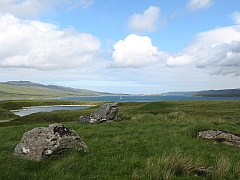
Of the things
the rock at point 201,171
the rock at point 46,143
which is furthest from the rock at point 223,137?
the rock at point 46,143

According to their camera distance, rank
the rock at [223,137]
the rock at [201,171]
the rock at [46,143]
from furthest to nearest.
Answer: the rock at [223,137]
the rock at [46,143]
the rock at [201,171]

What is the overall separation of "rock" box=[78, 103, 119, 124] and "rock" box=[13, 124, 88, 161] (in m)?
23.0

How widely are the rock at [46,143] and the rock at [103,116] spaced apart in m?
23.0

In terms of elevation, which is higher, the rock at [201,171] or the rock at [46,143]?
the rock at [46,143]

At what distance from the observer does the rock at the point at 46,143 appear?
15029 millimetres

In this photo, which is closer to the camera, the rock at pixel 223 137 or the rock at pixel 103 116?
the rock at pixel 223 137

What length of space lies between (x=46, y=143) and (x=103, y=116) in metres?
26.8

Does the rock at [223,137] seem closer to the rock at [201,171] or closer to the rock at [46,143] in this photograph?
the rock at [201,171]

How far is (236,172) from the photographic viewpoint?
12719mm

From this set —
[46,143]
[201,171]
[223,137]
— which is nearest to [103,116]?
[223,137]

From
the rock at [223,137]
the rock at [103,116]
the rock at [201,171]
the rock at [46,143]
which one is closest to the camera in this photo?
the rock at [201,171]

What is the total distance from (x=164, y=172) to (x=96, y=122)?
2914 centimetres

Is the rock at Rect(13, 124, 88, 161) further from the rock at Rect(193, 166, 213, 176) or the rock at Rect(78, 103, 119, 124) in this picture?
the rock at Rect(78, 103, 119, 124)

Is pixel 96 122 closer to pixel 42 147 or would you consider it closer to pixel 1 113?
pixel 42 147
